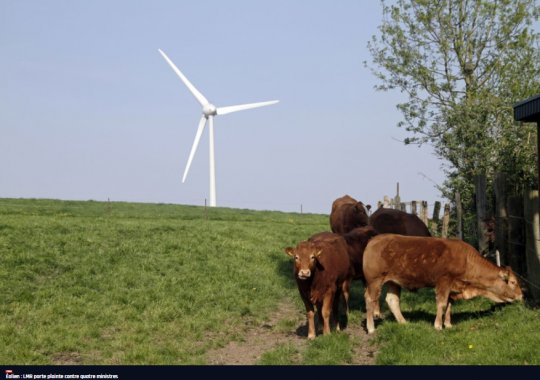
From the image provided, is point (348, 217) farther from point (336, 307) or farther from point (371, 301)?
point (371, 301)

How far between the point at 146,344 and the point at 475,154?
18.2 m

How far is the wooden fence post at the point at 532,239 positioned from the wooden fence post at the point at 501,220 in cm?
141

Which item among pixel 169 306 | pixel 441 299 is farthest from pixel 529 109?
pixel 169 306

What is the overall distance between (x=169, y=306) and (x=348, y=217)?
6.98 meters

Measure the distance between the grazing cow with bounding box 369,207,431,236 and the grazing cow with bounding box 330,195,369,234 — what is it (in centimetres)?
196

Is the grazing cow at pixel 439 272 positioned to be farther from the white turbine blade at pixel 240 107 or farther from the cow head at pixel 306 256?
the white turbine blade at pixel 240 107

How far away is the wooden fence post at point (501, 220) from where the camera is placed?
52.4 feet

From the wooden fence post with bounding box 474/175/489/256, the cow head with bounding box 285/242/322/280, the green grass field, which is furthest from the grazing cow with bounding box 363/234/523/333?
the wooden fence post with bounding box 474/175/489/256

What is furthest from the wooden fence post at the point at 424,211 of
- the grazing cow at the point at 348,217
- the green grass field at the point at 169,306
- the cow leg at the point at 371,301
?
the cow leg at the point at 371,301

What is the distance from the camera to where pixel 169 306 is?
1681 centimetres

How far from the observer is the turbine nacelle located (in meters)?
58.3

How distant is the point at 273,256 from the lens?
2377cm
